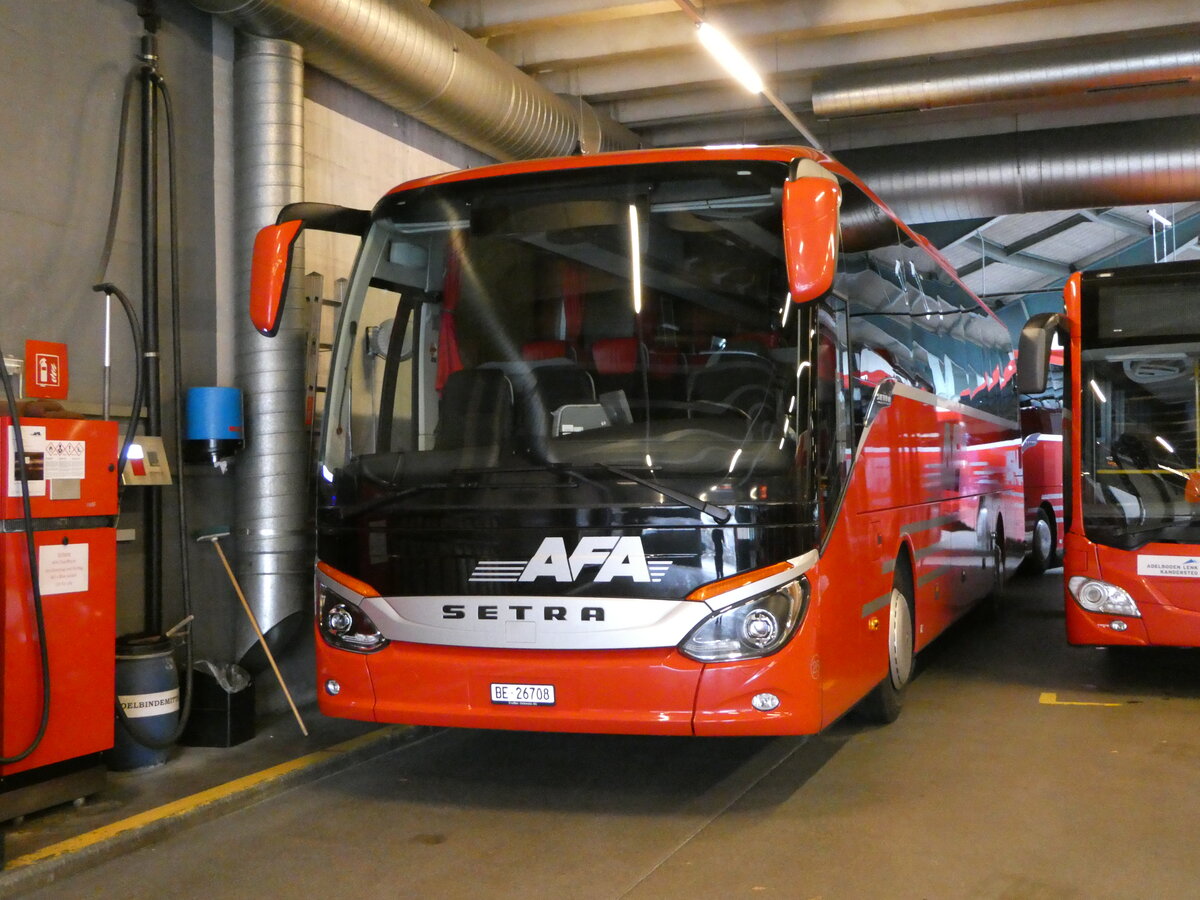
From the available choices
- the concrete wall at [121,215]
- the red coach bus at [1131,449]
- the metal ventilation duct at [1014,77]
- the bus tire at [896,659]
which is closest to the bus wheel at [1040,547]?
the metal ventilation duct at [1014,77]

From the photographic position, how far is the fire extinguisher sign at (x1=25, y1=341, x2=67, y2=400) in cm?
584

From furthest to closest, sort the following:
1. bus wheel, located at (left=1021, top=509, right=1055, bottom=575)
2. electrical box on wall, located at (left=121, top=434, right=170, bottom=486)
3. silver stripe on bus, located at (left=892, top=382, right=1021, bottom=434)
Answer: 1. bus wheel, located at (left=1021, top=509, right=1055, bottom=575)
2. silver stripe on bus, located at (left=892, top=382, right=1021, bottom=434)
3. electrical box on wall, located at (left=121, top=434, right=170, bottom=486)

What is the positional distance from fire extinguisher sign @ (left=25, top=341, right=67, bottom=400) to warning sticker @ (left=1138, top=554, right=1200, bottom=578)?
628 centimetres

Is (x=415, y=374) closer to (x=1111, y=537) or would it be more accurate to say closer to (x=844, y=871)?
(x=844, y=871)

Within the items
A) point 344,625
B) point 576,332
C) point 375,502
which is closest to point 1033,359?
point 576,332

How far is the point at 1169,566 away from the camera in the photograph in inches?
295

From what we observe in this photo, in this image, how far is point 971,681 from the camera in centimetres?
854

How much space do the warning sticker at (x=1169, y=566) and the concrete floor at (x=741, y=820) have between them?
82 centimetres

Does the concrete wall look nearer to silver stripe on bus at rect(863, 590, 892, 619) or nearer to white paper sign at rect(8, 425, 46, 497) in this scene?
white paper sign at rect(8, 425, 46, 497)

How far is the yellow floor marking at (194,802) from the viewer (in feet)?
15.6

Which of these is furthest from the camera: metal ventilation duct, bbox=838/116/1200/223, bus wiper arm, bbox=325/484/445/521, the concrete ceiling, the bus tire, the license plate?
metal ventilation duct, bbox=838/116/1200/223

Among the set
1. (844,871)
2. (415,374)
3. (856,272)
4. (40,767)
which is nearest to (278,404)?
(415,374)

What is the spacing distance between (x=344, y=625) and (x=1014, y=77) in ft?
26.9

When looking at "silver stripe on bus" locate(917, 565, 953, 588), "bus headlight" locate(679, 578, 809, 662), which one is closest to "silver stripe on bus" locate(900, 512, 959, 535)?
"silver stripe on bus" locate(917, 565, 953, 588)
